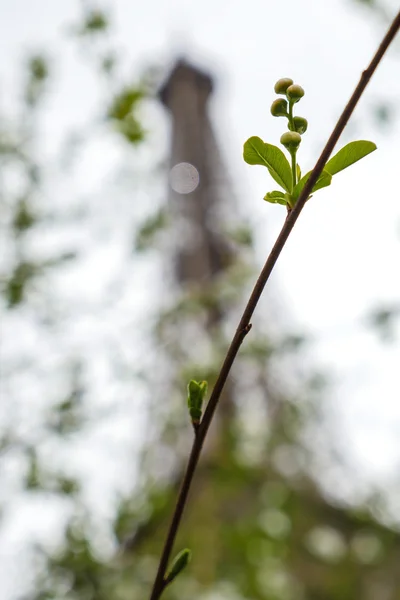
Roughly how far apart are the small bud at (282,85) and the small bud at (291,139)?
3 centimetres

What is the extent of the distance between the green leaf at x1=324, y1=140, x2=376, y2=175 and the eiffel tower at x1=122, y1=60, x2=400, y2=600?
7.12ft

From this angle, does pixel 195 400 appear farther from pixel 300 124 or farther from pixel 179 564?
pixel 300 124

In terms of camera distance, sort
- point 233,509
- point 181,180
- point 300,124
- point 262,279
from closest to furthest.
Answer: point 262,279, point 300,124, point 233,509, point 181,180

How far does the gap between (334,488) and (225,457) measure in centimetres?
702

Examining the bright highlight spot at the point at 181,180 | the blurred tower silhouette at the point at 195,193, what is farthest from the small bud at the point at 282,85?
the bright highlight spot at the point at 181,180

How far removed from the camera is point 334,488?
965 cm

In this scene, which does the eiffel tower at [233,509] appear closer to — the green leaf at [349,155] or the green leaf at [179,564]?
the green leaf at [179,564]

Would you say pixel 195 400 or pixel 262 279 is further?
pixel 195 400

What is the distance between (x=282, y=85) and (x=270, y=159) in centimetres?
6

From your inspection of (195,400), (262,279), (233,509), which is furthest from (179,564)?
(233,509)

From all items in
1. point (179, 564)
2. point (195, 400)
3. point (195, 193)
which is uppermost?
point (195, 193)

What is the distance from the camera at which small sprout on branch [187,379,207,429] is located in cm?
54

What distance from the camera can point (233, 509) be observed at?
7.96m

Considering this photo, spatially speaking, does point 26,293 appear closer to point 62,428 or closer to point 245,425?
point 62,428
